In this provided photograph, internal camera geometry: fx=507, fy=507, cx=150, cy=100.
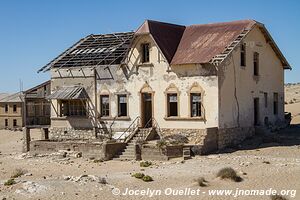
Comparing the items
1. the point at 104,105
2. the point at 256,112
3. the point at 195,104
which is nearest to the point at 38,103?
the point at 104,105

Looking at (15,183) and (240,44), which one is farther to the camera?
(240,44)

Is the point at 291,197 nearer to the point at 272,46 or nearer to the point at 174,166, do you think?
the point at 174,166

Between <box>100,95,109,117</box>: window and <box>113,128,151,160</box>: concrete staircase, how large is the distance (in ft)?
11.3

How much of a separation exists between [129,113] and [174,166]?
311 inches

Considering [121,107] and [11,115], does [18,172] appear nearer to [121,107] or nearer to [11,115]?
[121,107]

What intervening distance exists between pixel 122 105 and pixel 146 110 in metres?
1.75

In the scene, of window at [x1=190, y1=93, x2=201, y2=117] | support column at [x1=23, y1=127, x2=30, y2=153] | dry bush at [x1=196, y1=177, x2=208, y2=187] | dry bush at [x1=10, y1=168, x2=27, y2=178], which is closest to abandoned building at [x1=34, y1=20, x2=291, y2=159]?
window at [x1=190, y1=93, x2=201, y2=117]

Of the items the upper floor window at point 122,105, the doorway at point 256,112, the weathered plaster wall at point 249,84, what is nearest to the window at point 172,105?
the weathered plaster wall at point 249,84

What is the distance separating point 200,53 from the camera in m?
30.2

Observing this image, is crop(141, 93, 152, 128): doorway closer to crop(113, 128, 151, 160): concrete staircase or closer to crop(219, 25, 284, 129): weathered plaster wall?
crop(113, 128, 151, 160): concrete staircase

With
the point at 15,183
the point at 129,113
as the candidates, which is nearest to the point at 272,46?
the point at 129,113

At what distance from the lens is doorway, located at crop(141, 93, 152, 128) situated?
105 feet

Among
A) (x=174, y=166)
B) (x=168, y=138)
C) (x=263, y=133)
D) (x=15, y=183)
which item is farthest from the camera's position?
(x=263, y=133)

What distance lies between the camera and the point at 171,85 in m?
30.6
